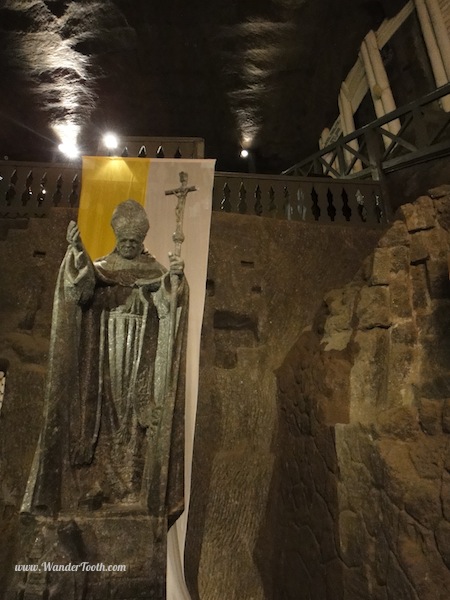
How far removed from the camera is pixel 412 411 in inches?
80.2

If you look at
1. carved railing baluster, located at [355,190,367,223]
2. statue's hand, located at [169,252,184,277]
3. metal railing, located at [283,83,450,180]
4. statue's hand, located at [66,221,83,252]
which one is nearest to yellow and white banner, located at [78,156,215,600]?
statue's hand, located at [169,252,184,277]

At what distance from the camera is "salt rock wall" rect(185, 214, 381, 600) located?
9.41 feet

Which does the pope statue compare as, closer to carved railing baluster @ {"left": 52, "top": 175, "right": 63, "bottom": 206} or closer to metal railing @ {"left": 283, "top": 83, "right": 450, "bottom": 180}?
carved railing baluster @ {"left": 52, "top": 175, "right": 63, "bottom": 206}

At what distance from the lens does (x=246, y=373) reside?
11.2 ft

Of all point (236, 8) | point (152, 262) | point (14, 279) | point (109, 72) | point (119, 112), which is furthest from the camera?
point (119, 112)

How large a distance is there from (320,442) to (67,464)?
1.65 metres

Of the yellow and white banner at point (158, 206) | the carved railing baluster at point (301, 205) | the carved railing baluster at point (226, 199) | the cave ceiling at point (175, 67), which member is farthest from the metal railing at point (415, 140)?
the yellow and white banner at point (158, 206)

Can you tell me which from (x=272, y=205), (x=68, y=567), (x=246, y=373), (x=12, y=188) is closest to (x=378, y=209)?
(x=272, y=205)

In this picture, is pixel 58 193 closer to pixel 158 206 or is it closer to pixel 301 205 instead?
pixel 158 206

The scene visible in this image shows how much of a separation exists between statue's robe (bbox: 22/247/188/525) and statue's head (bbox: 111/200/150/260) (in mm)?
Result: 204

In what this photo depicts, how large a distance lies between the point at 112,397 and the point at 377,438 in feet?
5.05

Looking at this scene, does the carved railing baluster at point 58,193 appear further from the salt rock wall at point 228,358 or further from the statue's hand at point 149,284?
the statue's hand at point 149,284

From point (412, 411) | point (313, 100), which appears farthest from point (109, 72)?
point (412, 411)

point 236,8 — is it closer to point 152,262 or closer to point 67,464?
point 152,262
